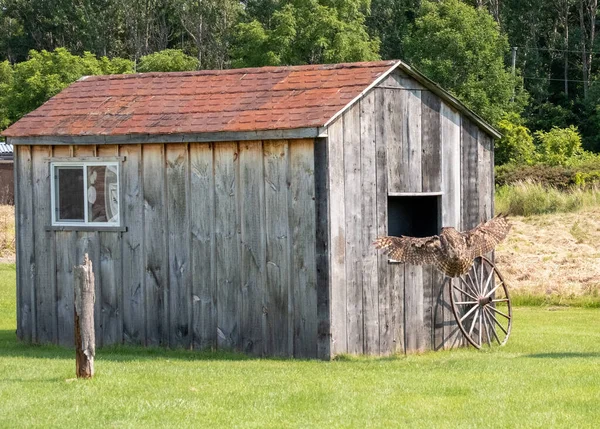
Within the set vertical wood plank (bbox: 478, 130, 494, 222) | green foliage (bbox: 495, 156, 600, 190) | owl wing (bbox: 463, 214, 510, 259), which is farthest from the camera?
green foliage (bbox: 495, 156, 600, 190)

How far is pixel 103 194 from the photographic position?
53.5 feet

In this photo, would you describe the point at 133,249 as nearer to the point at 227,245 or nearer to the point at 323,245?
the point at 227,245

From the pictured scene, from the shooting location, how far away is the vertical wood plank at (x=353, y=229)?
15148 mm

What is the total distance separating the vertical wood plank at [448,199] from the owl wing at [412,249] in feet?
4.95

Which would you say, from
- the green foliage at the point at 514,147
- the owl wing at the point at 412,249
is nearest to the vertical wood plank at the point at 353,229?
the owl wing at the point at 412,249

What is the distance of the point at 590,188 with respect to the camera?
132 ft

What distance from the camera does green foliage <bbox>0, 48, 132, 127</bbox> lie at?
2041 inches

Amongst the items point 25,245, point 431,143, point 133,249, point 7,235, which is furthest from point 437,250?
point 7,235

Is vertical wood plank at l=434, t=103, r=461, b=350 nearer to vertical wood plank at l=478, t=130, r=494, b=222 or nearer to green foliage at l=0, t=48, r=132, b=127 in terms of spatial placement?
vertical wood plank at l=478, t=130, r=494, b=222

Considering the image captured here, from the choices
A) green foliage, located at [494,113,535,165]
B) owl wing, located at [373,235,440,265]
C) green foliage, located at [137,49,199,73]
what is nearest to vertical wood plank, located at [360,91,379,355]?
owl wing, located at [373,235,440,265]

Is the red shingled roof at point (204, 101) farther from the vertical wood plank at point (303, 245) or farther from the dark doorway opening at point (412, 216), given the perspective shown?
the dark doorway opening at point (412, 216)

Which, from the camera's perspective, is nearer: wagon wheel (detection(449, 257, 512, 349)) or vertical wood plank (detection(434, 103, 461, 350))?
vertical wood plank (detection(434, 103, 461, 350))

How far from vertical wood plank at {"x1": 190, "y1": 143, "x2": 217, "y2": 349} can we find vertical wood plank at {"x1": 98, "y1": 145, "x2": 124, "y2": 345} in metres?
1.16

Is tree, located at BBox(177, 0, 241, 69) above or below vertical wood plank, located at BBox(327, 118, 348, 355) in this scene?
above
